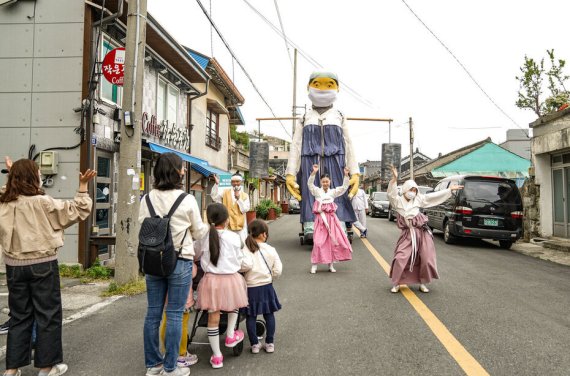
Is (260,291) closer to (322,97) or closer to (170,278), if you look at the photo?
(170,278)

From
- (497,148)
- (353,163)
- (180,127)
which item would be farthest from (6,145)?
(497,148)

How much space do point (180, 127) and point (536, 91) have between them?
17.4 meters

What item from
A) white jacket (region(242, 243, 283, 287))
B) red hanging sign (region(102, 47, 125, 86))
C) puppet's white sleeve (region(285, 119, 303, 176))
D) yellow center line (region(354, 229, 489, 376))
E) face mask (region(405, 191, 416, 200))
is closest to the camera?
yellow center line (region(354, 229, 489, 376))

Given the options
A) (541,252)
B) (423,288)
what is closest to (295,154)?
(423,288)

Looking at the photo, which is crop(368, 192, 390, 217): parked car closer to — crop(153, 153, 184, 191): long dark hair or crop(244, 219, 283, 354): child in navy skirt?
crop(244, 219, 283, 354): child in navy skirt

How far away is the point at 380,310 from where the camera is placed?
500 cm

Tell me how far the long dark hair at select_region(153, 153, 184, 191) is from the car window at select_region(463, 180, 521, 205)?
1017cm

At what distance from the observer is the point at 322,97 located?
1087cm

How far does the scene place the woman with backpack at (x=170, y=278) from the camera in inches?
126

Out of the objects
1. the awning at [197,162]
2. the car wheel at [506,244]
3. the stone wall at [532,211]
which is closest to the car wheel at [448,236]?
the car wheel at [506,244]

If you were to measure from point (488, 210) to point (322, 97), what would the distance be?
5.40 meters

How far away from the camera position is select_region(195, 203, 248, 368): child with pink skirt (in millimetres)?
3469

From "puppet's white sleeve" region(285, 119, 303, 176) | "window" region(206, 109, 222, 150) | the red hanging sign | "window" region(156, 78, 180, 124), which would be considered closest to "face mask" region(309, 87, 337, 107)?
"puppet's white sleeve" region(285, 119, 303, 176)

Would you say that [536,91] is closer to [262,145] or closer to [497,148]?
[497,148]
